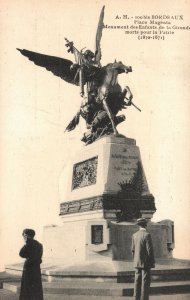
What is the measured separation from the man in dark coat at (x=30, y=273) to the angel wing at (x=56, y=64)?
7362mm

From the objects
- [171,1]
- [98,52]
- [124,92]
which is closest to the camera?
[171,1]

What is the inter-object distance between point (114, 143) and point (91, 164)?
2.84ft

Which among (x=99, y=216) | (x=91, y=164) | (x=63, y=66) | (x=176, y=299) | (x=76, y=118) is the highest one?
(x=63, y=66)

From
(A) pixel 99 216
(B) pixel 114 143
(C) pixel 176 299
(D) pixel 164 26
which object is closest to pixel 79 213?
(A) pixel 99 216

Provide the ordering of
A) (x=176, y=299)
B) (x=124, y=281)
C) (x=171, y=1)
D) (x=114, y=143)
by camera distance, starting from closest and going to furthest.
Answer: (x=176, y=299), (x=124, y=281), (x=171, y=1), (x=114, y=143)

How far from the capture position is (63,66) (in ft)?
43.2

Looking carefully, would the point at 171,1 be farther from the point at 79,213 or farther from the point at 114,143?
the point at 79,213

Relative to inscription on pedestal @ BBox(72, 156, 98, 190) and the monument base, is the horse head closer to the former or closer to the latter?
inscription on pedestal @ BBox(72, 156, 98, 190)

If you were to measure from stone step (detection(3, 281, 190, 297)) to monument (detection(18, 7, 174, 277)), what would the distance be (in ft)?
1.66

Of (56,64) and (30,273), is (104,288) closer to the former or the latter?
(30,273)

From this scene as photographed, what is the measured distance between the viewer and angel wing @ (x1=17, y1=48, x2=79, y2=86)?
1300cm

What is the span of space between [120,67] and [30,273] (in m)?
6.95

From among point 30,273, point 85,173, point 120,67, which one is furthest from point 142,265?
point 120,67

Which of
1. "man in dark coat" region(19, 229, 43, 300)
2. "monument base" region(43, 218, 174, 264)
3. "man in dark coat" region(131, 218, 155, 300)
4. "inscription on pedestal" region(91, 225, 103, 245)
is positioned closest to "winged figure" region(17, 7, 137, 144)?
"monument base" region(43, 218, 174, 264)
